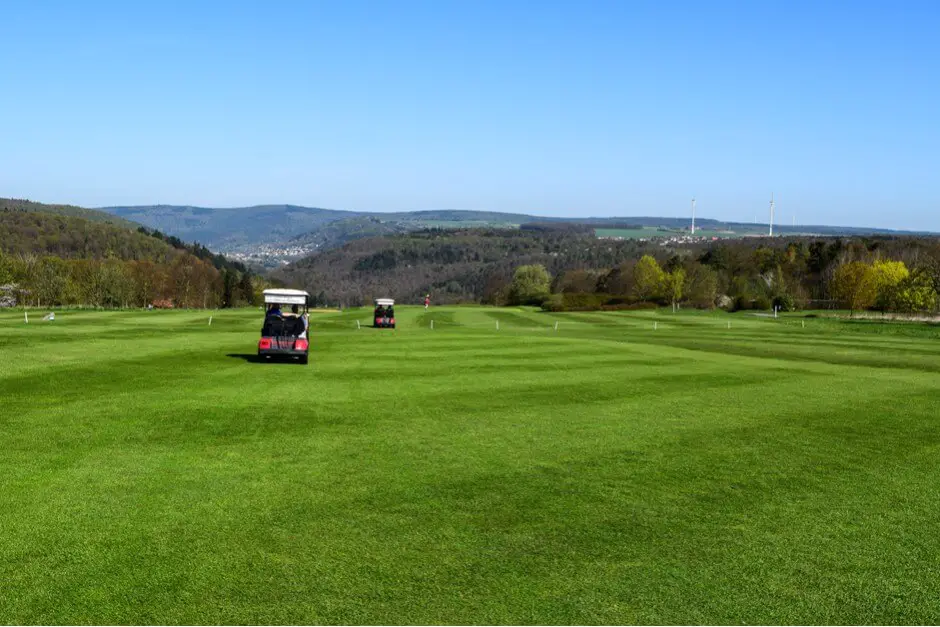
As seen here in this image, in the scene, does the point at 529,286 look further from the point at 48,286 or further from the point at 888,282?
the point at 48,286

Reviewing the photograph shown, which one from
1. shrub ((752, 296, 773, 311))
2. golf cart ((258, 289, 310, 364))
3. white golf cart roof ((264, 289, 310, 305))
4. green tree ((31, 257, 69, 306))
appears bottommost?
green tree ((31, 257, 69, 306))

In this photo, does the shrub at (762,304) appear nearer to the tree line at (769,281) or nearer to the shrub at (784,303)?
the tree line at (769,281)

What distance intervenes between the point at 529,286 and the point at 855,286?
6341cm

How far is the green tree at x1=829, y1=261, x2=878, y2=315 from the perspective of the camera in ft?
377

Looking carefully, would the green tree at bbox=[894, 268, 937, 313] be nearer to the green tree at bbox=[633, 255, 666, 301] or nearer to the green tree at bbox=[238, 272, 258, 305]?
the green tree at bbox=[633, 255, 666, 301]

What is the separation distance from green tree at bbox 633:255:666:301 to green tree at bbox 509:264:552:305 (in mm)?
19451

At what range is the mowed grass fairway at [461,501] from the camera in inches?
316

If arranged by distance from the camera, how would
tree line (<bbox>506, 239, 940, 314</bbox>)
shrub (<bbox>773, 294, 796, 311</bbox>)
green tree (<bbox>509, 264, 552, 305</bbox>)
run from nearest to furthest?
tree line (<bbox>506, 239, 940, 314</bbox>), shrub (<bbox>773, 294, 796, 311</bbox>), green tree (<bbox>509, 264, 552, 305</bbox>)

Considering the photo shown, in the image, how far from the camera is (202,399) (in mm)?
19875

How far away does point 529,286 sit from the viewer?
16562cm

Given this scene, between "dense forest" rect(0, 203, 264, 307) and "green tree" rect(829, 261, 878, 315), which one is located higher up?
"green tree" rect(829, 261, 878, 315)

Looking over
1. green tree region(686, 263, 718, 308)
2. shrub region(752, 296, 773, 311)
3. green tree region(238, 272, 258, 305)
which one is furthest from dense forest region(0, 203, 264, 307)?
shrub region(752, 296, 773, 311)

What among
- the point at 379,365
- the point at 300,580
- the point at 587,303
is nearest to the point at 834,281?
the point at 587,303

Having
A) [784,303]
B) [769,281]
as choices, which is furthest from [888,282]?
[769,281]
